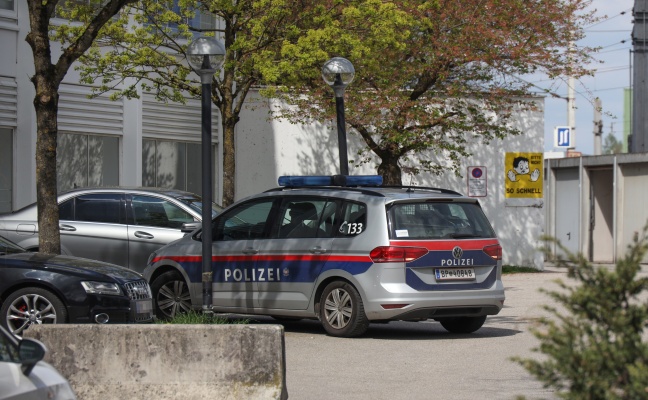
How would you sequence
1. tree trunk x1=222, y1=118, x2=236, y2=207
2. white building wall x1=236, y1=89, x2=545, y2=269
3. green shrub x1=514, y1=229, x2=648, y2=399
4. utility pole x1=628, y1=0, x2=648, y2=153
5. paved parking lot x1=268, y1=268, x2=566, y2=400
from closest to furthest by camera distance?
green shrub x1=514, y1=229, x2=648, y2=399
paved parking lot x1=268, y1=268, x2=566, y2=400
tree trunk x1=222, y1=118, x2=236, y2=207
white building wall x1=236, y1=89, x2=545, y2=269
utility pole x1=628, y1=0, x2=648, y2=153

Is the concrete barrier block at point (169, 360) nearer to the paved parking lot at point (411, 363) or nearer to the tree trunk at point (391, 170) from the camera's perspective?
the paved parking lot at point (411, 363)

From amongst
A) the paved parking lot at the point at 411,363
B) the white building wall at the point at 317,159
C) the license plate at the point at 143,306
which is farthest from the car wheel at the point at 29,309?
the white building wall at the point at 317,159

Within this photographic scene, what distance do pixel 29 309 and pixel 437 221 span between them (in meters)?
4.62

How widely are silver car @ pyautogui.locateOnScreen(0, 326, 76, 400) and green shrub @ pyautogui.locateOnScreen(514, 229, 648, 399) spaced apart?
2169 millimetres

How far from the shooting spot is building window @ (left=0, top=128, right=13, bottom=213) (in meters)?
22.8

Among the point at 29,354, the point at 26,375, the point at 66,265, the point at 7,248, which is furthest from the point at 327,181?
the point at 26,375

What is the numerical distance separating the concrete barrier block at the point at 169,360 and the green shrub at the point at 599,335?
3.39 metres

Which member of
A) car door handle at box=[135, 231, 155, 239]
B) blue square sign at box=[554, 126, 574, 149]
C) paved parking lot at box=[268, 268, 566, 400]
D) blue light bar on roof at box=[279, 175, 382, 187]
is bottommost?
paved parking lot at box=[268, 268, 566, 400]

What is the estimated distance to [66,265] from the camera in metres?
12.0

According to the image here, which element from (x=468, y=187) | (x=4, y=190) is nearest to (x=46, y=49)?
(x=4, y=190)

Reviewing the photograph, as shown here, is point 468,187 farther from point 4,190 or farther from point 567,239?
point 4,190

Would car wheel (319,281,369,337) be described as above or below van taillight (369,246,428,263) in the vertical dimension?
below

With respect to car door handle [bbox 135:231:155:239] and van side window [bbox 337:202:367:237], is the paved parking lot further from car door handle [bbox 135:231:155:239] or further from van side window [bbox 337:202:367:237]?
car door handle [bbox 135:231:155:239]

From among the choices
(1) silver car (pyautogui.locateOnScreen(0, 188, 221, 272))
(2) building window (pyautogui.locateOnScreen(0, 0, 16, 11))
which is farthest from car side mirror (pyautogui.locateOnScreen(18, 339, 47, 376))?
(2) building window (pyautogui.locateOnScreen(0, 0, 16, 11))
